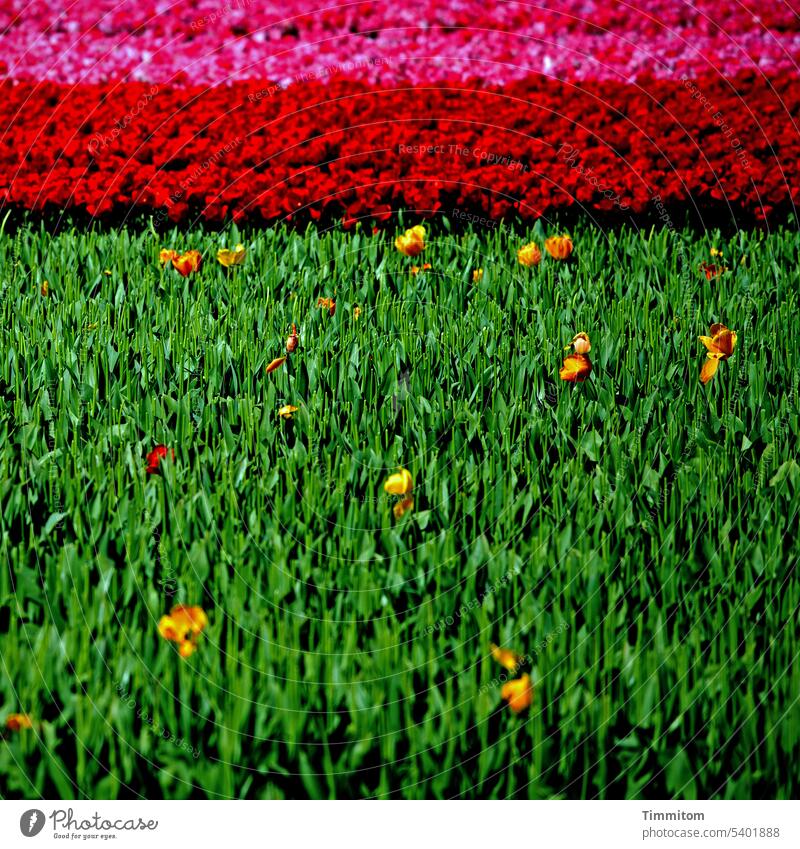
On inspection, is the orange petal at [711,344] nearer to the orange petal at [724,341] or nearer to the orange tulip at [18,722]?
the orange petal at [724,341]

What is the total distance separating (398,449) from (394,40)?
6.55m

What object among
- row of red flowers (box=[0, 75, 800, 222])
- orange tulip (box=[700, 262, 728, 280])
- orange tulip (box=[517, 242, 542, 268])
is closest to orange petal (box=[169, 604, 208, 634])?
orange tulip (box=[517, 242, 542, 268])

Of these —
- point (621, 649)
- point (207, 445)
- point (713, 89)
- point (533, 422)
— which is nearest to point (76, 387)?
point (207, 445)

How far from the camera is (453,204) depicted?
4.60m

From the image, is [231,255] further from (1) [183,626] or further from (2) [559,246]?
(1) [183,626]

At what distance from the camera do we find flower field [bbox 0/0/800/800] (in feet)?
5.13

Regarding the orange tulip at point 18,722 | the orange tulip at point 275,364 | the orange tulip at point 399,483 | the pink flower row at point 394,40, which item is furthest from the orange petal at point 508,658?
the pink flower row at point 394,40

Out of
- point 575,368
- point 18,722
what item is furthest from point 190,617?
point 575,368

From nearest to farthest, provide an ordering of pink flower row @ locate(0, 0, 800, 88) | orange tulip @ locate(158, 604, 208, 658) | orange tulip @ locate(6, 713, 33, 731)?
orange tulip @ locate(6, 713, 33, 731) < orange tulip @ locate(158, 604, 208, 658) < pink flower row @ locate(0, 0, 800, 88)

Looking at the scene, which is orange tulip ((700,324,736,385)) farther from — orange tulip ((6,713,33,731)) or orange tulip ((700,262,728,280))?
orange tulip ((6,713,33,731))

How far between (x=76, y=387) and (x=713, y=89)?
14.9 feet

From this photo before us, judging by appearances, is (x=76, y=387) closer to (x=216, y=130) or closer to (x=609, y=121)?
(x=216, y=130)

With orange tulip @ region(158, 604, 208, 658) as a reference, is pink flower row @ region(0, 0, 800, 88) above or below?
above

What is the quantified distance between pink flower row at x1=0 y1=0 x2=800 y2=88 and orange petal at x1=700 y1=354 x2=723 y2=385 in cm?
411
